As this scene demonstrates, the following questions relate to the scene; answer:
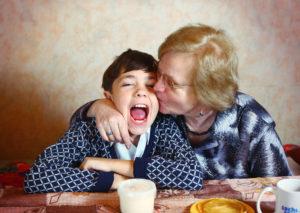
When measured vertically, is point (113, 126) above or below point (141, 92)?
below

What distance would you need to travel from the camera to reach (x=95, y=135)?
1.19 m

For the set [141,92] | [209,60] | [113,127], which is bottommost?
[113,127]

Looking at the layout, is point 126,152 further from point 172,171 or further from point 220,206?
point 220,206

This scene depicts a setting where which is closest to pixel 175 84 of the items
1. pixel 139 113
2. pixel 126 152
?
pixel 139 113

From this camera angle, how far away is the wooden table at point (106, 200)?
2.76ft

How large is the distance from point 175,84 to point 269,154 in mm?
505

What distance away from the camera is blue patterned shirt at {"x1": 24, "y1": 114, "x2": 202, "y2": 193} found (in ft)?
3.13

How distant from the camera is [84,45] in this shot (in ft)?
6.70

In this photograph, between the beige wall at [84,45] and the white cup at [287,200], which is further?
the beige wall at [84,45]

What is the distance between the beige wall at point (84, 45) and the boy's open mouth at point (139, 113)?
3.09 ft

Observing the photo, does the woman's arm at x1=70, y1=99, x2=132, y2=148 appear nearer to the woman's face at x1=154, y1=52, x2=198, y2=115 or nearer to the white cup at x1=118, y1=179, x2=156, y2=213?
the woman's face at x1=154, y1=52, x2=198, y2=115

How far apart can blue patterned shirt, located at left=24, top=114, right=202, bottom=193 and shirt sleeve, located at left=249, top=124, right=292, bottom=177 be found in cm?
33

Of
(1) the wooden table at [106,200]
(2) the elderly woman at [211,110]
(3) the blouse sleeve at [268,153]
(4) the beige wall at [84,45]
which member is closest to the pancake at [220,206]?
(1) the wooden table at [106,200]

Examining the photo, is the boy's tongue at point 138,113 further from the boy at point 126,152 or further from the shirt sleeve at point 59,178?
the shirt sleeve at point 59,178
